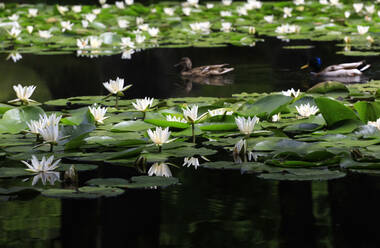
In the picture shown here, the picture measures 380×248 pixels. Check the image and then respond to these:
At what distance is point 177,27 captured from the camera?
12.6m

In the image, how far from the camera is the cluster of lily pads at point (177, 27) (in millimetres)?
10492

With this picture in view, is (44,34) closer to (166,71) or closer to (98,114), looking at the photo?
(166,71)

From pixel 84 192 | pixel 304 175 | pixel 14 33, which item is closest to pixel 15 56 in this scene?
pixel 14 33

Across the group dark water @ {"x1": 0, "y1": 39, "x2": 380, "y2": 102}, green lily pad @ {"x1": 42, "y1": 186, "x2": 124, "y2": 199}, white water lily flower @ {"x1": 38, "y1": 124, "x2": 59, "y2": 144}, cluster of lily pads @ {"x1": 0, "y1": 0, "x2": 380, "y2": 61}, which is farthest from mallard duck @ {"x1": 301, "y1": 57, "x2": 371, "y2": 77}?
green lily pad @ {"x1": 42, "y1": 186, "x2": 124, "y2": 199}

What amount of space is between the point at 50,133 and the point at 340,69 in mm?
3968

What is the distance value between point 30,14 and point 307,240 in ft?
38.7

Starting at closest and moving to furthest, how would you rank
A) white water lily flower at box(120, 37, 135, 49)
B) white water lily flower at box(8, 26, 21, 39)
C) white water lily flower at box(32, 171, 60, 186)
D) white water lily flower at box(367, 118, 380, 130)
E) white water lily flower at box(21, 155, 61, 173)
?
white water lily flower at box(32, 171, 60, 186) → white water lily flower at box(21, 155, 61, 173) → white water lily flower at box(367, 118, 380, 130) → white water lily flower at box(120, 37, 135, 49) → white water lily flower at box(8, 26, 21, 39)

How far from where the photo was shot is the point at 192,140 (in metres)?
4.71

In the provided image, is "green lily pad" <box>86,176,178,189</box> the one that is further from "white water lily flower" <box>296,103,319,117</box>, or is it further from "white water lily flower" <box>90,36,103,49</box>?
"white water lily flower" <box>90,36,103,49</box>

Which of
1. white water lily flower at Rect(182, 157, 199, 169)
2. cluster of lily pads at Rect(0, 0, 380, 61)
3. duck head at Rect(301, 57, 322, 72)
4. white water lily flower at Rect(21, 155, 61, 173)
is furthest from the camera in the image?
cluster of lily pads at Rect(0, 0, 380, 61)

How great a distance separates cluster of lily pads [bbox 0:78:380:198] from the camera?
386cm

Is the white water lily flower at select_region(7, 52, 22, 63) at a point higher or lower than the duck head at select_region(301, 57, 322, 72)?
higher

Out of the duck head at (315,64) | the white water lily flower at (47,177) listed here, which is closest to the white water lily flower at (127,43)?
the duck head at (315,64)

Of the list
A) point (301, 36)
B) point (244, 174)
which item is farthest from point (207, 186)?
point (301, 36)
